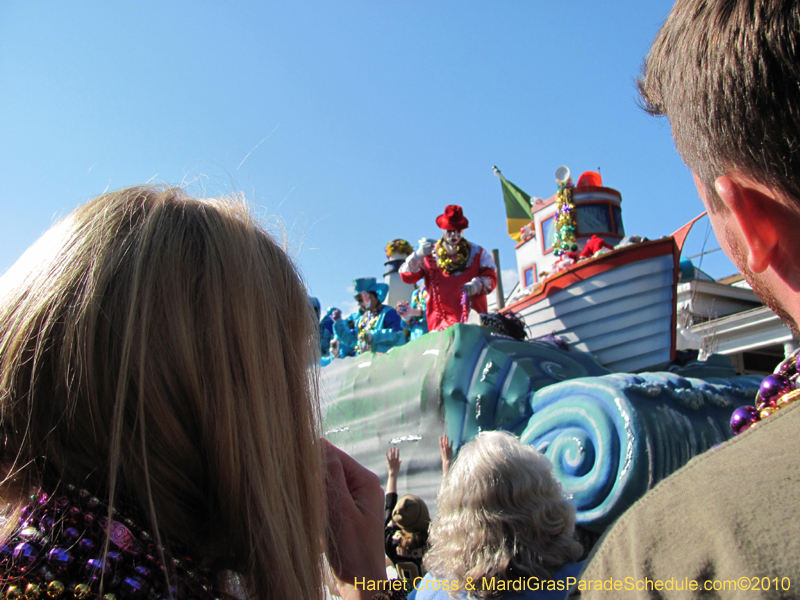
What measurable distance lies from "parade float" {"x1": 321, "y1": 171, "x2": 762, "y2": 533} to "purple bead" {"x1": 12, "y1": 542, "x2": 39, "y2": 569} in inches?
99.2

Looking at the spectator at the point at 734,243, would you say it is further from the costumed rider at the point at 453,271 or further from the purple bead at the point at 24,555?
the costumed rider at the point at 453,271

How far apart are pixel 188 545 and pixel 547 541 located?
1.01 metres

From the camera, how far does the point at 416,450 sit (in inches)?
194

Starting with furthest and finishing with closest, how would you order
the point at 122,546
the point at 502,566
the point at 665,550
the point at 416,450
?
the point at 416,450 → the point at 502,566 → the point at 122,546 → the point at 665,550

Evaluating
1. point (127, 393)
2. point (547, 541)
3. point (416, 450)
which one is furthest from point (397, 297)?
point (127, 393)

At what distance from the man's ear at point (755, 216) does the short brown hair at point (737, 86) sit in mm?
14

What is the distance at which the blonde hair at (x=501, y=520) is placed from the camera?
1.41 meters

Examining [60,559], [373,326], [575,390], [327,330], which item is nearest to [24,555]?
[60,559]

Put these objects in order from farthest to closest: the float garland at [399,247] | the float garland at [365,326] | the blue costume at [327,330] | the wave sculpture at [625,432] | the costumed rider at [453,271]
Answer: the float garland at [399,247] < the blue costume at [327,330] < the float garland at [365,326] < the costumed rider at [453,271] < the wave sculpture at [625,432]

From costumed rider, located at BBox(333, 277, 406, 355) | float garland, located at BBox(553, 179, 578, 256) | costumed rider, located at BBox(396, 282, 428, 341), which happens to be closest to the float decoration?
float garland, located at BBox(553, 179, 578, 256)

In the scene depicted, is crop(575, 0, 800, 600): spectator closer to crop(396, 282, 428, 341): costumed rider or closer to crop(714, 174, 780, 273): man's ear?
crop(714, 174, 780, 273): man's ear

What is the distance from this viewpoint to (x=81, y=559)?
2.01ft

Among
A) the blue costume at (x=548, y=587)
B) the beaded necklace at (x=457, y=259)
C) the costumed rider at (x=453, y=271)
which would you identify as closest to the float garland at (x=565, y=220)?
the costumed rider at (x=453, y=271)

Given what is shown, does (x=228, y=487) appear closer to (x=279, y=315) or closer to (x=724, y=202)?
(x=279, y=315)
